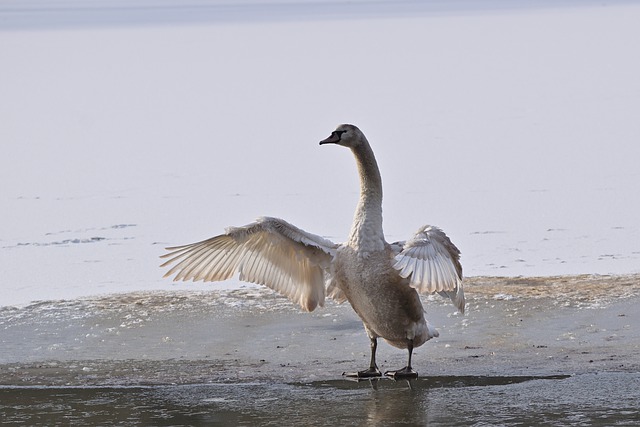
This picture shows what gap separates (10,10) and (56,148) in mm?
37245

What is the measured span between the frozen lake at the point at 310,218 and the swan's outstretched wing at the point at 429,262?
22.4 inches

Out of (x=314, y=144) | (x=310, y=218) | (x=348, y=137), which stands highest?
(x=314, y=144)

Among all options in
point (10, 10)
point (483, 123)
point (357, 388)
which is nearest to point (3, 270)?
point (357, 388)

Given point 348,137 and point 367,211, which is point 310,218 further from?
point 367,211

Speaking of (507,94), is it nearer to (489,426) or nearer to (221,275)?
(221,275)

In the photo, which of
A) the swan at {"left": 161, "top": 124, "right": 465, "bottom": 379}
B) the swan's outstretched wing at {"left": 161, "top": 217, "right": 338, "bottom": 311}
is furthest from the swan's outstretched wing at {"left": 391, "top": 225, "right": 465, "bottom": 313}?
the swan's outstretched wing at {"left": 161, "top": 217, "right": 338, "bottom": 311}

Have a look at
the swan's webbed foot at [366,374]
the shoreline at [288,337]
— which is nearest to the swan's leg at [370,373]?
the swan's webbed foot at [366,374]

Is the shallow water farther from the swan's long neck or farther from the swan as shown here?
the swan's long neck

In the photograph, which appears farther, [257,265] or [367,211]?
[257,265]

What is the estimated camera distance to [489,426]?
538 centimetres

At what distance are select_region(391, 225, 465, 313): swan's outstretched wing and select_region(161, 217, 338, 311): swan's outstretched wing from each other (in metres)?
0.81

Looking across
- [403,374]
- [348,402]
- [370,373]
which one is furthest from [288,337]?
[348,402]

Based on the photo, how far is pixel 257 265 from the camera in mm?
7223

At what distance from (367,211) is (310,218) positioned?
455cm
